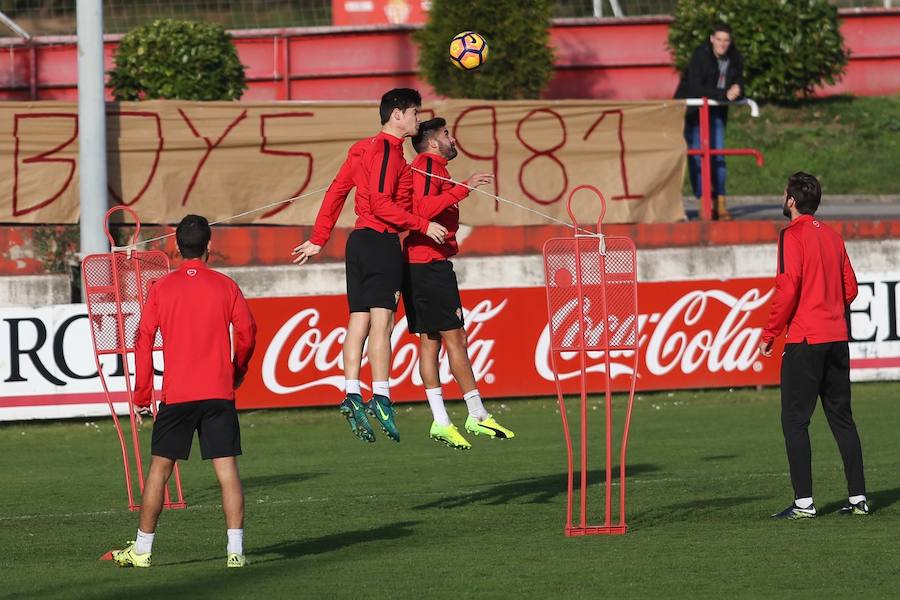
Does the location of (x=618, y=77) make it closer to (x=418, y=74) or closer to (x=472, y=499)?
(x=418, y=74)

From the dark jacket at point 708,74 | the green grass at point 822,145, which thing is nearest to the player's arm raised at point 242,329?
the dark jacket at point 708,74

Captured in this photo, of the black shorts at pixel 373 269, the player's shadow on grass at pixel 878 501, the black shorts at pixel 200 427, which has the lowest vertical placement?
the player's shadow on grass at pixel 878 501

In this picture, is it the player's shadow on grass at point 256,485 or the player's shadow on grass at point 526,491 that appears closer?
the player's shadow on grass at point 526,491

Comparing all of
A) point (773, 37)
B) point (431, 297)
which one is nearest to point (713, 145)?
point (773, 37)

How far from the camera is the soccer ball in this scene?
12.8 metres

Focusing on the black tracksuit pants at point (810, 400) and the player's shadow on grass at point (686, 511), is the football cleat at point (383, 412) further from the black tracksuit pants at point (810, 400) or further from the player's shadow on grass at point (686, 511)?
the black tracksuit pants at point (810, 400)

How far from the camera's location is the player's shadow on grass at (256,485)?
1337cm

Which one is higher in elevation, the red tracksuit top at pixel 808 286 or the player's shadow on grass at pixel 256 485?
the red tracksuit top at pixel 808 286

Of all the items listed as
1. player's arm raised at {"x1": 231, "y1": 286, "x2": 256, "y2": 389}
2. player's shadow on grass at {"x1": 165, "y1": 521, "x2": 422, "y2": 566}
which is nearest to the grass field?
player's shadow on grass at {"x1": 165, "y1": 521, "x2": 422, "y2": 566}

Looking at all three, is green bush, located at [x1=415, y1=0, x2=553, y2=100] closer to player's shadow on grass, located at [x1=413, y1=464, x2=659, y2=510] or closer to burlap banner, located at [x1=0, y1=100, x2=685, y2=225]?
burlap banner, located at [x1=0, y1=100, x2=685, y2=225]

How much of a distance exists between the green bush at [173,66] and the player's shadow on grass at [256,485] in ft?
33.5

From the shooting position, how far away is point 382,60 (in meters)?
28.5

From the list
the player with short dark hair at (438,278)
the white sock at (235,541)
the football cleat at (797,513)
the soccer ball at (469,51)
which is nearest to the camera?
the white sock at (235,541)

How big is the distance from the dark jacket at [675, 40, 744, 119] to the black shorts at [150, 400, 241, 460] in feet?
39.3
